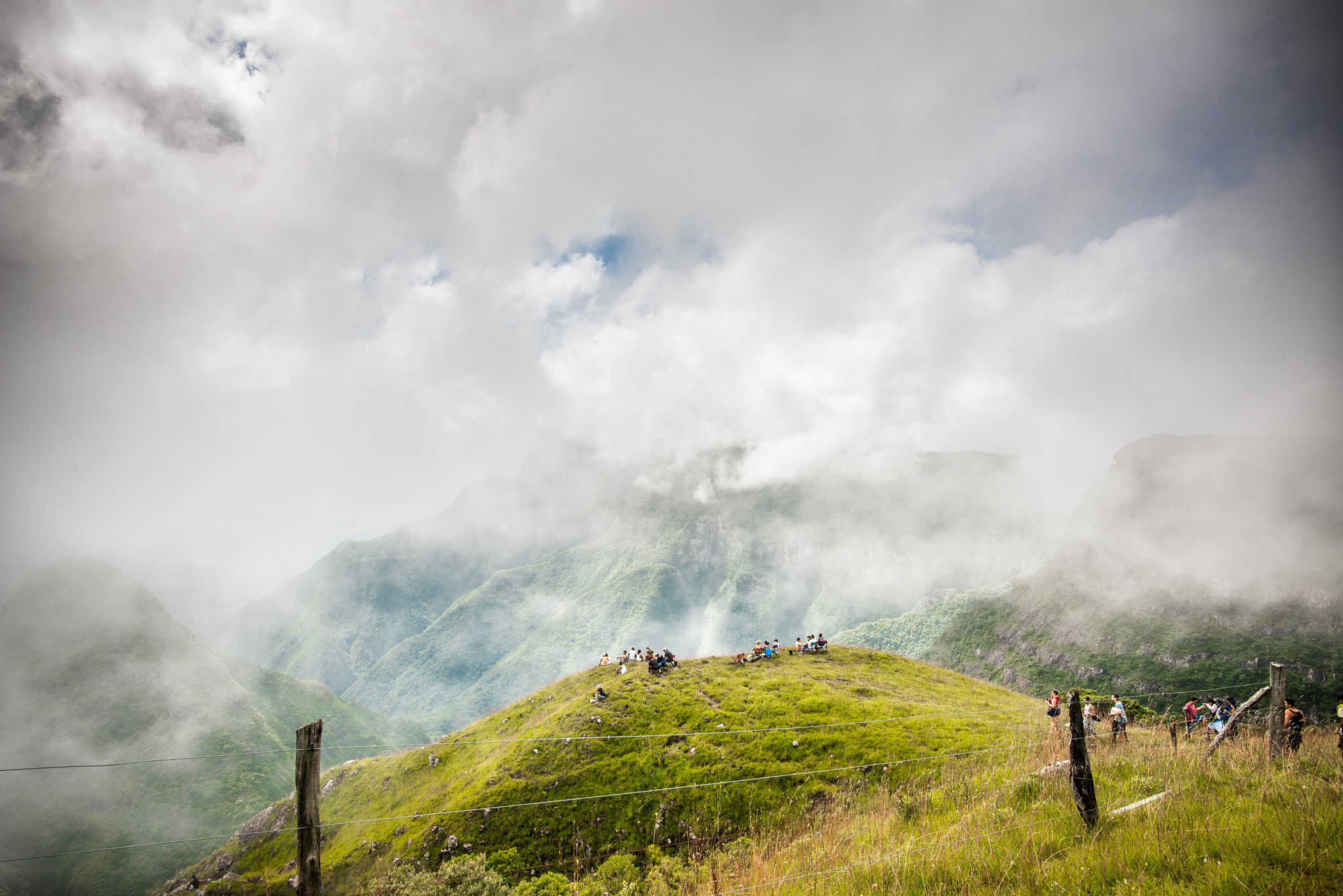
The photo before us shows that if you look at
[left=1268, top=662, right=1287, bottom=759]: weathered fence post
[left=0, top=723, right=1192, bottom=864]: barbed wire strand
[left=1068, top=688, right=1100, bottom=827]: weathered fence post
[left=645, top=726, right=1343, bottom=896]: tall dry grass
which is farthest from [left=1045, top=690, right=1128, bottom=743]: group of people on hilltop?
[left=1068, top=688, right=1100, bottom=827]: weathered fence post

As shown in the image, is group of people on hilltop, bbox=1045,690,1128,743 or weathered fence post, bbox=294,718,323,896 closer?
weathered fence post, bbox=294,718,323,896

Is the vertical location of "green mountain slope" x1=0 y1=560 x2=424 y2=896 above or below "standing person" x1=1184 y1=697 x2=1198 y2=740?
below

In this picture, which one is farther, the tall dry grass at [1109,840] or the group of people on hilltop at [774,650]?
the group of people on hilltop at [774,650]

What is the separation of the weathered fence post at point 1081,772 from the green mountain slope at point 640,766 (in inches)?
633

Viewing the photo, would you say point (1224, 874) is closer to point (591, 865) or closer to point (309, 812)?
point (309, 812)

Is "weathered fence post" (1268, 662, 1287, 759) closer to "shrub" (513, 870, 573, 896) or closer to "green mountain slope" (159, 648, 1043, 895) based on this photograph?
"green mountain slope" (159, 648, 1043, 895)

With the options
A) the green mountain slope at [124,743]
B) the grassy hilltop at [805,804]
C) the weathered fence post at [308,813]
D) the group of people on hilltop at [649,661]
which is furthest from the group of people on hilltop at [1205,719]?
the green mountain slope at [124,743]

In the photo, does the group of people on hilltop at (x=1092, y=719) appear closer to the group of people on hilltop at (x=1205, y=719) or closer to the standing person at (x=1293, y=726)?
the group of people on hilltop at (x=1205, y=719)

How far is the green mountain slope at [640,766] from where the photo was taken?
2831 centimetres

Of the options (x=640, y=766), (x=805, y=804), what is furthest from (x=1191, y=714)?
(x=640, y=766)

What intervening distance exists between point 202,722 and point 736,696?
8221 inches

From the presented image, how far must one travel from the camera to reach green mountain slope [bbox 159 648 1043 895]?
2831 centimetres

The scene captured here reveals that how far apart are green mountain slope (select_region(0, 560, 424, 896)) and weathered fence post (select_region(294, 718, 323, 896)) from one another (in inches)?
5616

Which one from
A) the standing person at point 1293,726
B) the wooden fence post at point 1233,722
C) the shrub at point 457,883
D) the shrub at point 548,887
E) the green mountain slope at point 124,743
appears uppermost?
the wooden fence post at point 1233,722
